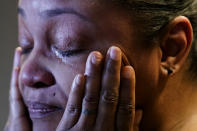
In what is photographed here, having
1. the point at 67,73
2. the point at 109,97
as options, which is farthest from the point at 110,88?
the point at 67,73

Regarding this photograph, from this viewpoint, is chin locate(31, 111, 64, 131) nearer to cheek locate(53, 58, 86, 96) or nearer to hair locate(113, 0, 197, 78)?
cheek locate(53, 58, 86, 96)

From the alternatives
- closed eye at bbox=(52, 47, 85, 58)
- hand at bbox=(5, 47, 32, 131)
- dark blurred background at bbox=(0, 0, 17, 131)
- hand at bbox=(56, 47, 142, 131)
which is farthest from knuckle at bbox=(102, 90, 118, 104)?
dark blurred background at bbox=(0, 0, 17, 131)

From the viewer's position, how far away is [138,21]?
0.83 m

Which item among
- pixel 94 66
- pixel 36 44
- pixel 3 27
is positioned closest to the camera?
pixel 94 66

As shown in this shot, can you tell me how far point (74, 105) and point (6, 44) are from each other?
0.92 meters

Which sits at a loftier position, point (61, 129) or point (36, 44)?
point (36, 44)

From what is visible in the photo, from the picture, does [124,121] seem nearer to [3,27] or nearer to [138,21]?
[138,21]

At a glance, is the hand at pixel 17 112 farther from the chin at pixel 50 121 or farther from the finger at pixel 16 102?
the chin at pixel 50 121

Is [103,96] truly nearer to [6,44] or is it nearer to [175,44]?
[175,44]

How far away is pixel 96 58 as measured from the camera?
29.7 inches

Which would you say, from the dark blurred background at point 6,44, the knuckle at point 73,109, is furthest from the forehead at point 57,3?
the dark blurred background at point 6,44

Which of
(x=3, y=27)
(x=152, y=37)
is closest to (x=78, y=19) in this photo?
(x=152, y=37)

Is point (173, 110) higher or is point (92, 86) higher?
point (92, 86)

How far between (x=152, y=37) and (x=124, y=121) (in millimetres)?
205
